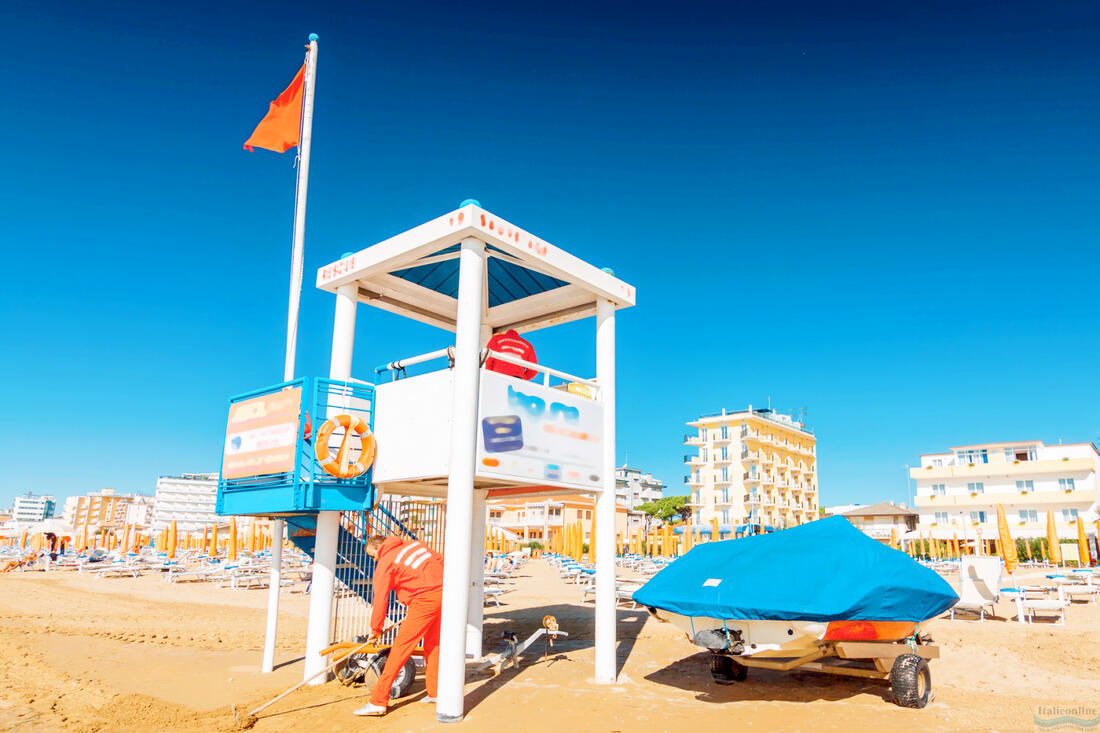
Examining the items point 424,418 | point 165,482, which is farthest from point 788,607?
point 165,482

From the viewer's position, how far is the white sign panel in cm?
894

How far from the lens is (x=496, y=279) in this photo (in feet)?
38.9

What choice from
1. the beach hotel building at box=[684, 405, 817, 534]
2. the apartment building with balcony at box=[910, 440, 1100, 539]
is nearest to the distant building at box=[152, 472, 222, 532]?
the beach hotel building at box=[684, 405, 817, 534]

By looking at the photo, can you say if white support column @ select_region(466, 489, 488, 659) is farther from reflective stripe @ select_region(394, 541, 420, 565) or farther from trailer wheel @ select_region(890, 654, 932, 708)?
trailer wheel @ select_region(890, 654, 932, 708)

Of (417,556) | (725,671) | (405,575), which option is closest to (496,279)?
(417,556)

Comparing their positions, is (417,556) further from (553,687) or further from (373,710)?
(553,687)

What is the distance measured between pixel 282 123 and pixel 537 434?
778cm

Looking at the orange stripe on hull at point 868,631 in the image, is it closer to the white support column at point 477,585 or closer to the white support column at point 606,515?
the white support column at point 606,515

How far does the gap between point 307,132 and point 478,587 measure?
830cm

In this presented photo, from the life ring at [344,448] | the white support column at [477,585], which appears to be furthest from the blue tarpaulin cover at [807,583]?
the life ring at [344,448]

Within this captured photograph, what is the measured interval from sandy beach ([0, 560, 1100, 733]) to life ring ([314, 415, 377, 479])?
116 inches

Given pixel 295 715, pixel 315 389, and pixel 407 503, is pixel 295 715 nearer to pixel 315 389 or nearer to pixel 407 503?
pixel 315 389

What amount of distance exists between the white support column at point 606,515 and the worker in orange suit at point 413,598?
2.43 m

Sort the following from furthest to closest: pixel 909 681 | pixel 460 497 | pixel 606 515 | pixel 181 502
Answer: pixel 181 502
pixel 606 515
pixel 460 497
pixel 909 681
